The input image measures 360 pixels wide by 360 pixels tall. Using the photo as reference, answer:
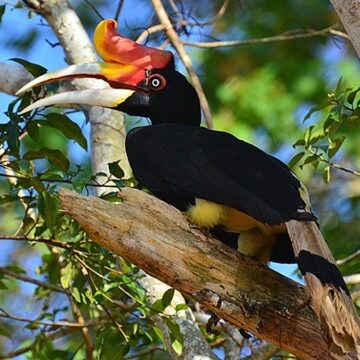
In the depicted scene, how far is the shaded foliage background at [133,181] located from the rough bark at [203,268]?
0.30 m

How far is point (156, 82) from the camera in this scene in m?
4.54

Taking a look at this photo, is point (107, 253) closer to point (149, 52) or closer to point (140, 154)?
point (140, 154)

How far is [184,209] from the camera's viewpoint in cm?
396

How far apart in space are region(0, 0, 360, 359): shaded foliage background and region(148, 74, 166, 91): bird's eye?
48cm

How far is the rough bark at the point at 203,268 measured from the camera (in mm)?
3480

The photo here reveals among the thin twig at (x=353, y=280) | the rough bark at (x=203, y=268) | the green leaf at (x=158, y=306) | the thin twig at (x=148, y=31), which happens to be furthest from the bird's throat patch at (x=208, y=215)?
the thin twig at (x=148, y=31)

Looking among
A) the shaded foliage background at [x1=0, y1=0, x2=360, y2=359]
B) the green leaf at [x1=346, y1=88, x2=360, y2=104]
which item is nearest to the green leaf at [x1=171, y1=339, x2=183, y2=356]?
the shaded foliage background at [x1=0, y1=0, x2=360, y2=359]

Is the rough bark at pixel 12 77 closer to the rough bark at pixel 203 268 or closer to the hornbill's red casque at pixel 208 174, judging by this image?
the hornbill's red casque at pixel 208 174

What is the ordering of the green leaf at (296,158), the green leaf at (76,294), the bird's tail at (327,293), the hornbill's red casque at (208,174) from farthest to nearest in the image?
1. the green leaf at (76,294)
2. the green leaf at (296,158)
3. the hornbill's red casque at (208,174)
4. the bird's tail at (327,293)

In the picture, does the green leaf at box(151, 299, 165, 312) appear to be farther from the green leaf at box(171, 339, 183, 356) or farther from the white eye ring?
the white eye ring

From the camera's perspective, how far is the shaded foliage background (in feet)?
13.2

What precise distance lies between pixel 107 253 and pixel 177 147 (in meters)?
0.58

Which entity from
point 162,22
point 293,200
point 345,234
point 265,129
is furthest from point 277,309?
point 265,129

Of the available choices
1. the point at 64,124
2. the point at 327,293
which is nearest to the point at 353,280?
the point at 327,293
